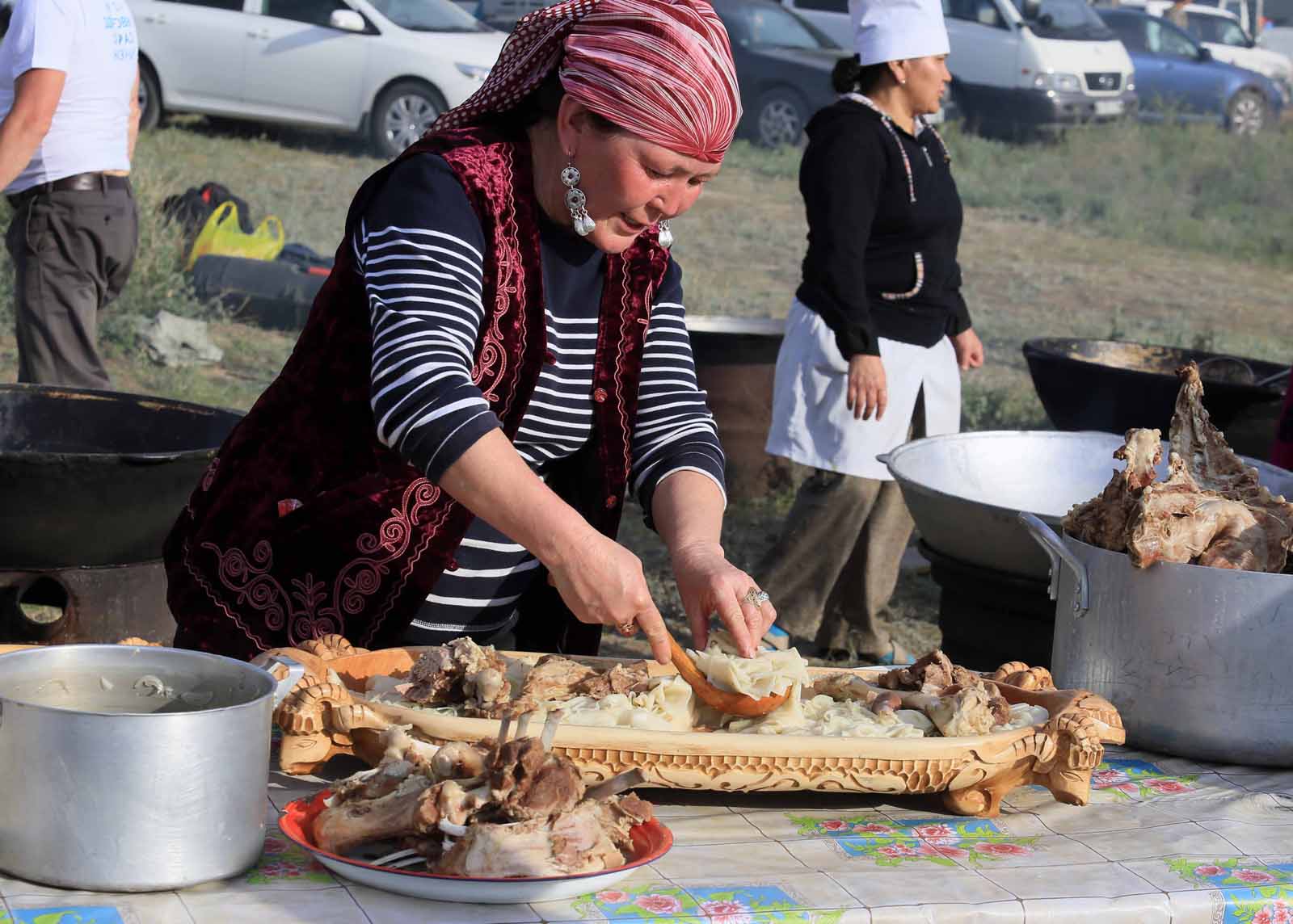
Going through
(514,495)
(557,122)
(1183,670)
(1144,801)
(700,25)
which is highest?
(700,25)

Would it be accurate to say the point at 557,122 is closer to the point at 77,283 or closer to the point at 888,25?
the point at 888,25

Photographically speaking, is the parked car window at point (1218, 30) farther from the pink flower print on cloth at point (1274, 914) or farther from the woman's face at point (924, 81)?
the pink flower print on cloth at point (1274, 914)

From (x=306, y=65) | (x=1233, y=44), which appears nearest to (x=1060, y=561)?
(x=306, y=65)

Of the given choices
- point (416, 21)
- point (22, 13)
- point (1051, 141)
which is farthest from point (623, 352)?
point (1051, 141)

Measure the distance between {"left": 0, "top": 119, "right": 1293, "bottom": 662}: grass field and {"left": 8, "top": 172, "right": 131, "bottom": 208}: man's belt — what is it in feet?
8.15

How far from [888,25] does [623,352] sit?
7.79 ft

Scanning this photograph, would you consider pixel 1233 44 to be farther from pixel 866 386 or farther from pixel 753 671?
pixel 753 671

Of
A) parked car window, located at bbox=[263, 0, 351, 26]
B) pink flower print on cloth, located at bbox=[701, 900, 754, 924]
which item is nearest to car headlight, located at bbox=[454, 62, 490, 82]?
parked car window, located at bbox=[263, 0, 351, 26]

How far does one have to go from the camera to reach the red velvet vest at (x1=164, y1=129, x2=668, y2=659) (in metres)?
2.09

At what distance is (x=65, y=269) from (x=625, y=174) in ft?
11.3

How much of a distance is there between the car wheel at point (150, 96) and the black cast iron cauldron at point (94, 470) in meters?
8.03

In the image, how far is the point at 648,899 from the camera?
4.97 feet

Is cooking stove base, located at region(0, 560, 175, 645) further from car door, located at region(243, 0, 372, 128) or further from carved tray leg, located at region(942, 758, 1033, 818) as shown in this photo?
car door, located at region(243, 0, 372, 128)

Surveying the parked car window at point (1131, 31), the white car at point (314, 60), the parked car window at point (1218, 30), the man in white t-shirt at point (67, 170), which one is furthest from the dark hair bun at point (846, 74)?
the parked car window at point (1218, 30)
